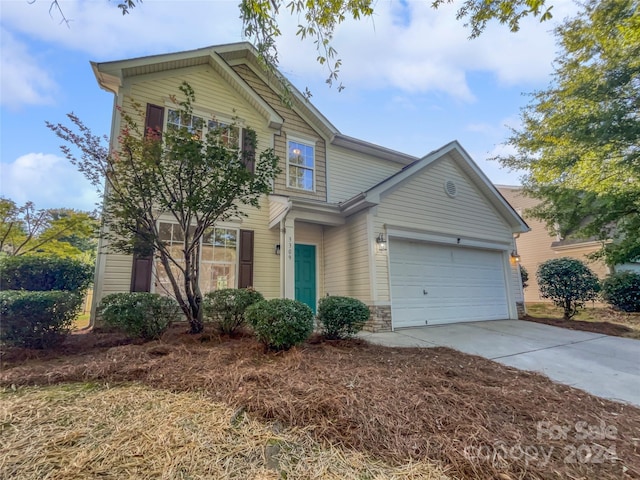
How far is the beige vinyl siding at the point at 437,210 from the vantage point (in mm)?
7305

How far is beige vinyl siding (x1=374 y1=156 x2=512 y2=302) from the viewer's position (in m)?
7.30

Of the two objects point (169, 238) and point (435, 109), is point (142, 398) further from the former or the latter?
point (435, 109)

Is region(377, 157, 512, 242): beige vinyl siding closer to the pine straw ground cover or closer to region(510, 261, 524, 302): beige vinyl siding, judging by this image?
region(510, 261, 524, 302): beige vinyl siding

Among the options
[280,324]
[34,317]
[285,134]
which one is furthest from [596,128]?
[34,317]

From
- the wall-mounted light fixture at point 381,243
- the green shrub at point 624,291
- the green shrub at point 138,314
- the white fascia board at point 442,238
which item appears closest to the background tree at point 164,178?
the green shrub at point 138,314

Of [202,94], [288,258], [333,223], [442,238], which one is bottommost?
[288,258]

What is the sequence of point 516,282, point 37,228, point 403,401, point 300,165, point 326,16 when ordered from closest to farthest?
point 403,401, point 326,16, point 37,228, point 300,165, point 516,282

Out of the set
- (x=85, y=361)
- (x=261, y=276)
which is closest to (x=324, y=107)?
(x=261, y=276)

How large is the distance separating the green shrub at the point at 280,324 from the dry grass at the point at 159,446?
1.50 m

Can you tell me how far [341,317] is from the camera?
16.9 feet

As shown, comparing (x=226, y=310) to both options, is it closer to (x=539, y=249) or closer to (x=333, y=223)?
(x=333, y=223)

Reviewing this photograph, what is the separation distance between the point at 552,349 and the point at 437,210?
4181 mm

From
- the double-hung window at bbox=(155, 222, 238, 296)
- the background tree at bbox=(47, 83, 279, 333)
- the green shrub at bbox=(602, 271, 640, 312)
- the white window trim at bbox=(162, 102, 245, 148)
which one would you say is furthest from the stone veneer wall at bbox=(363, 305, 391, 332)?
the green shrub at bbox=(602, 271, 640, 312)

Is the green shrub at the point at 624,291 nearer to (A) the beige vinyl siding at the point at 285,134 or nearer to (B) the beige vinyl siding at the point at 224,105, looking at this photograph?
(A) the beige vinyl siding at the point at 285,134
